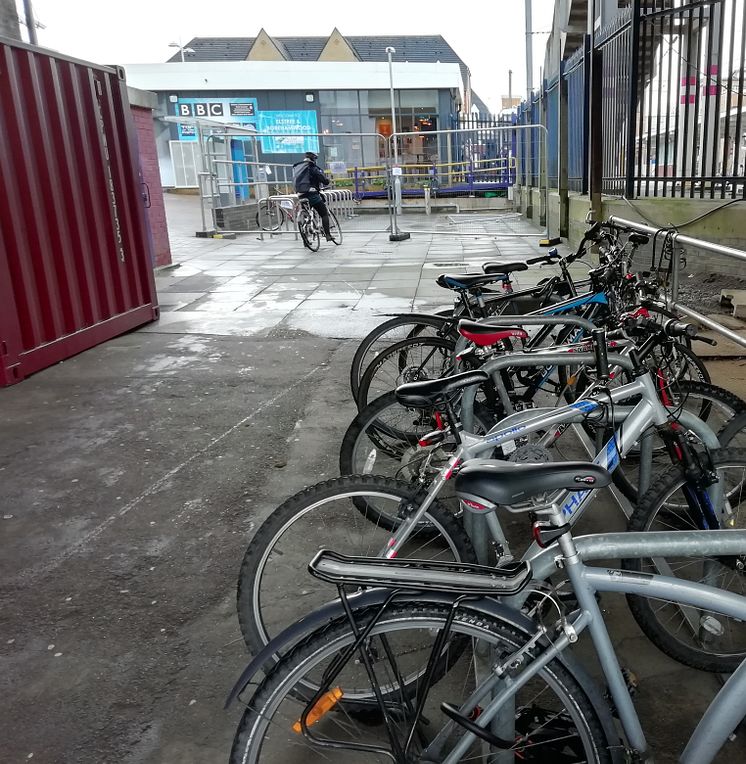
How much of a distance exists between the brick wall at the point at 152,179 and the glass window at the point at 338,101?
73.2 ft

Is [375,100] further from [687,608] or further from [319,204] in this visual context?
[687,608]

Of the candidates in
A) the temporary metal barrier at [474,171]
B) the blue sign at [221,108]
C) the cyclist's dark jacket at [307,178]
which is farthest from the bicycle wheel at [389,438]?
the blue sign at [221,108]

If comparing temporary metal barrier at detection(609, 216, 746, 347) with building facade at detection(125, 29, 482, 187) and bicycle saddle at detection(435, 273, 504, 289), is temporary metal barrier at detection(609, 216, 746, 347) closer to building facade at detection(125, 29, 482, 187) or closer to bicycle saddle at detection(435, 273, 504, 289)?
bicycle saddle at detection(435, 273, 504, 289)

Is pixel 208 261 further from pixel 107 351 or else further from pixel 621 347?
pixel 621 347

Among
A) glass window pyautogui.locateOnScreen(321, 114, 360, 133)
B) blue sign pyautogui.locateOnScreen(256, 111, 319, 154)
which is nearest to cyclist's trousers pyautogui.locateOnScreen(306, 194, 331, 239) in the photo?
blue sign pyautogui.locateOnScreen(256, 111, 319, 154)

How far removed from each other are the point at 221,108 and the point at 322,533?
33.9 meters

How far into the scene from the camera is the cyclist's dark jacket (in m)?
14.4

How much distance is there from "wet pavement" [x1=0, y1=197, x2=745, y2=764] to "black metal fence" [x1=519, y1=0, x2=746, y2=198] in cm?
282

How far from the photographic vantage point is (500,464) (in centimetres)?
175

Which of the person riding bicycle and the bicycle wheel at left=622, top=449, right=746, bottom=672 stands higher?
the person riding bicycle

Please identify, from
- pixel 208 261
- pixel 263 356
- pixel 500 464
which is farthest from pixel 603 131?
pixel 500 464

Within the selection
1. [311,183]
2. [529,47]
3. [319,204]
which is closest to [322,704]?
[319,204]

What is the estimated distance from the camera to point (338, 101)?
109ft

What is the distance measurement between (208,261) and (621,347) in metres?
11.3
